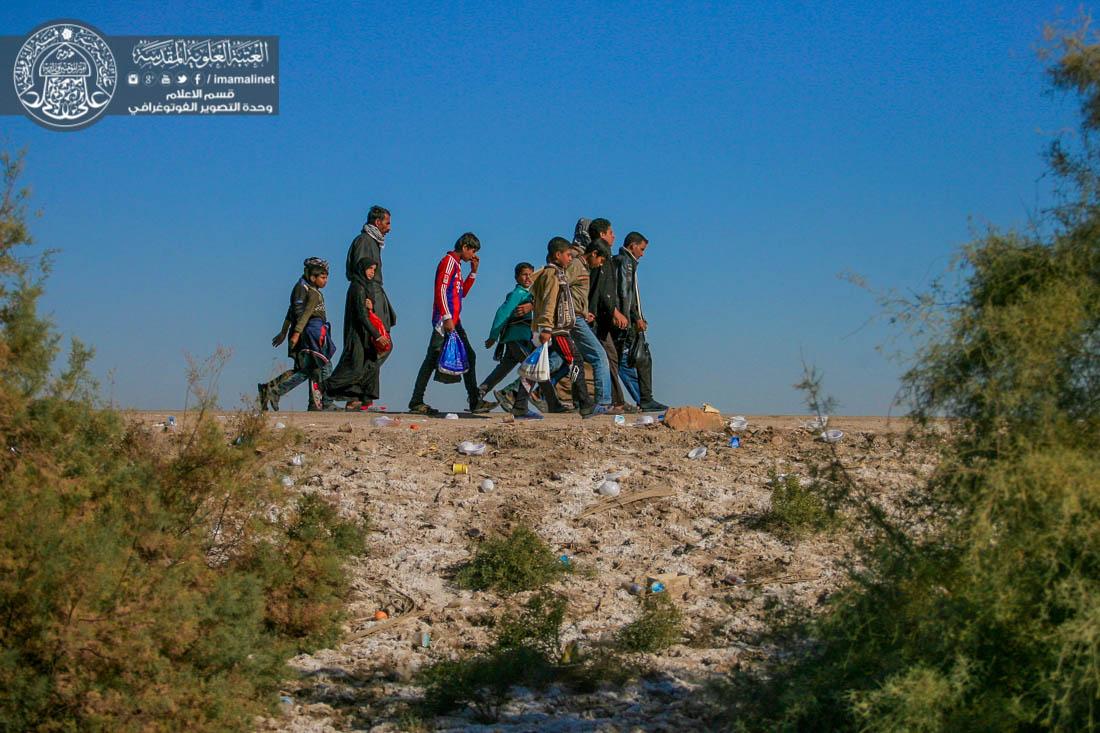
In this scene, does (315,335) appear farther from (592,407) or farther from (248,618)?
(248,618)

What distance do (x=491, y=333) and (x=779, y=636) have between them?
813 cm

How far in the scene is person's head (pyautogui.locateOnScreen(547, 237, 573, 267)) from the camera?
13133 mm

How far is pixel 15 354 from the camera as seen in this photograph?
636cm

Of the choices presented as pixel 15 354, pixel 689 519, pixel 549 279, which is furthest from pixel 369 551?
pixel 549 279

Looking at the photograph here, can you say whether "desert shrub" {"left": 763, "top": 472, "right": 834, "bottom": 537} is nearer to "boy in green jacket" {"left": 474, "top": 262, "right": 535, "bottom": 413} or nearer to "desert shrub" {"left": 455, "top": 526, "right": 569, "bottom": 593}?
"desert shrub" {"left": 455, "top": 526, "right": 569, "bottom": 593}

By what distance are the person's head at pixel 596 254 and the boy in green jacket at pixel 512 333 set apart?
2.44ft

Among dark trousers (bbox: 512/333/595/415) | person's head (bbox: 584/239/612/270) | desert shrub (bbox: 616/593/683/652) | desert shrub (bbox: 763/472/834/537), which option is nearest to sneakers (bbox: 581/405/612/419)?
dark trousers (bbox: 512/333/595/415)

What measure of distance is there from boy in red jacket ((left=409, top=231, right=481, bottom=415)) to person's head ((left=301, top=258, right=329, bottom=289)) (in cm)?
158

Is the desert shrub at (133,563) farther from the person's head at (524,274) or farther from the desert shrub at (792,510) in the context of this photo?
the person's head at (524,274)

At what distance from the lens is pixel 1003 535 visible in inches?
166

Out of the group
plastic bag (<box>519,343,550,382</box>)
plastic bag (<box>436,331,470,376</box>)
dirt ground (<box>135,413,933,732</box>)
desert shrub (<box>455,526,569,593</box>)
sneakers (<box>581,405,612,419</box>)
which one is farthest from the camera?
plastic bag (<box>436,331,470,376</box>)

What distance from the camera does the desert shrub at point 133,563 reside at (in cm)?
534

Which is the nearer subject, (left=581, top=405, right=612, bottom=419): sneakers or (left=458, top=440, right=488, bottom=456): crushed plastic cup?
(left=458, top=440, right=488, bottom=456): crushed plastic cup

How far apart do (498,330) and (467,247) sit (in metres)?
1.17
